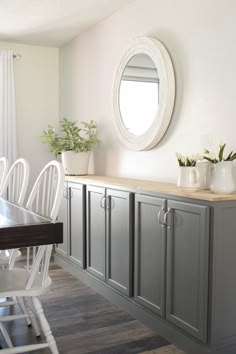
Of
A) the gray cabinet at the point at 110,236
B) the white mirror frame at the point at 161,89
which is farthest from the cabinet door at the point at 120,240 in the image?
the white mirror frame at the point at 161,89

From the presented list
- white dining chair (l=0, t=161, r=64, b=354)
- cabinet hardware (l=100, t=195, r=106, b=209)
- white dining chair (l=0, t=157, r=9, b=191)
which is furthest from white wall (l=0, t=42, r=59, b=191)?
white dining chair (l=0, t=161, r=64, b=354)

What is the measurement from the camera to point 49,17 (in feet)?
12.2

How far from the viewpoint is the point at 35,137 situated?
480cm

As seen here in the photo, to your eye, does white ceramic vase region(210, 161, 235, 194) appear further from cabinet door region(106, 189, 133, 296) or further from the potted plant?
the potted plant

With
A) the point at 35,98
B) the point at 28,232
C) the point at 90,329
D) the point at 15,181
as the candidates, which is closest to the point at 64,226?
the point at 15,181

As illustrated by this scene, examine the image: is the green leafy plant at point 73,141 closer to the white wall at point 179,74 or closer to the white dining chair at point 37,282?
the white wall at point 179,74

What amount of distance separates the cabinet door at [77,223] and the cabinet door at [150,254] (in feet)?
2.71

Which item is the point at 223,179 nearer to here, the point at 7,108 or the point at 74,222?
the point at 74,222

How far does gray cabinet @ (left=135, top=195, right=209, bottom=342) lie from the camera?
2135 millimetres

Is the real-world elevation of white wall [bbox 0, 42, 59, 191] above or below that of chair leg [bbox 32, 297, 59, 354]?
above

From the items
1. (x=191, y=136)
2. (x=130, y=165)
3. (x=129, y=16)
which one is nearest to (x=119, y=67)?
(x=129, y=16)

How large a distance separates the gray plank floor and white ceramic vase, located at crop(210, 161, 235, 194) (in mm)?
935

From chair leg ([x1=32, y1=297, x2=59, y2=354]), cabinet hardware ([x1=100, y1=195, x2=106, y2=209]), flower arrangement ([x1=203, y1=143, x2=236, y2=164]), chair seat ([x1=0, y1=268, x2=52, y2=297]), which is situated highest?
flower arrangement ([x1=203, y1=143, x2=236, y2=164])

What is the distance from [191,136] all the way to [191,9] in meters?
0.83
